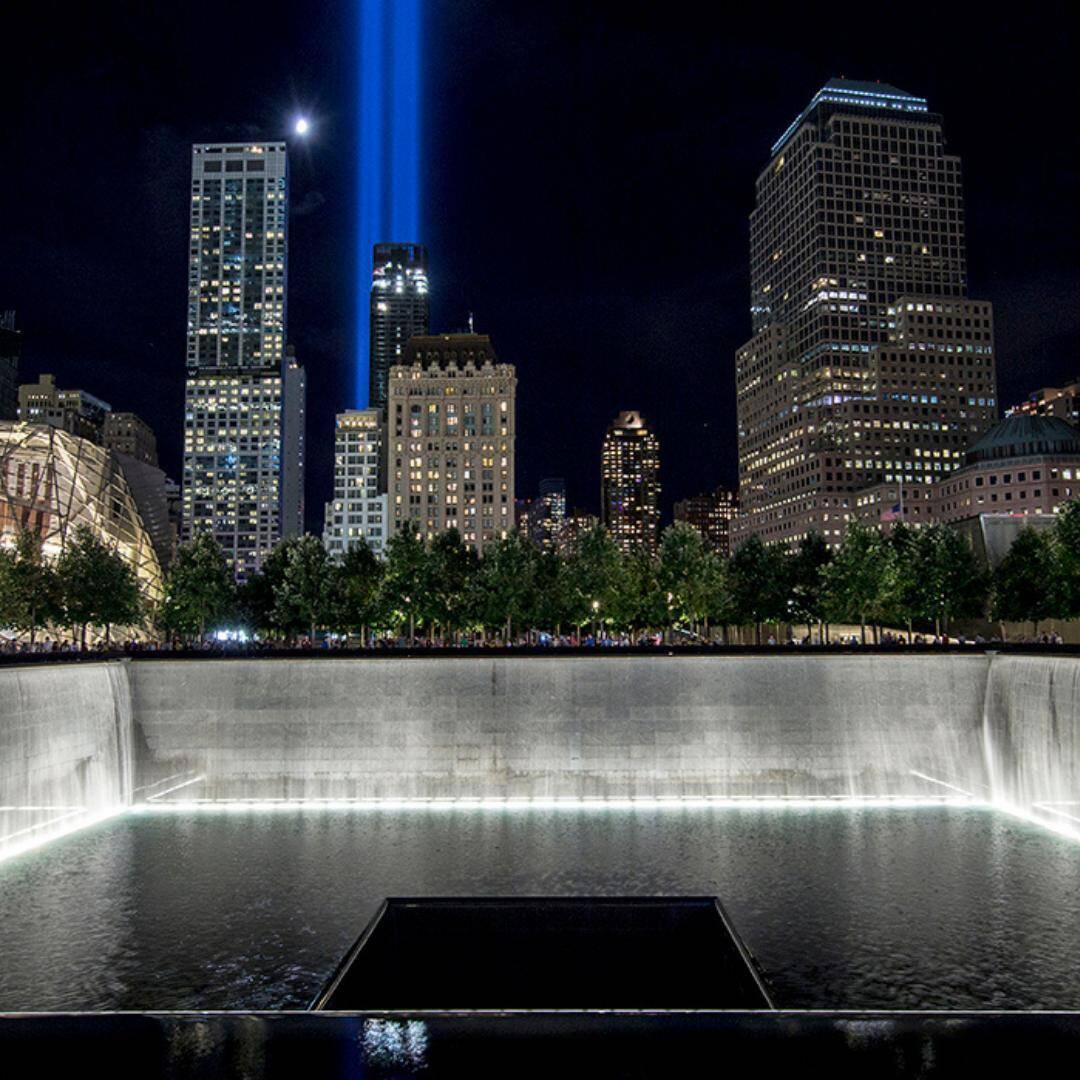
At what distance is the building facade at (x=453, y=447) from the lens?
179125 millimetres

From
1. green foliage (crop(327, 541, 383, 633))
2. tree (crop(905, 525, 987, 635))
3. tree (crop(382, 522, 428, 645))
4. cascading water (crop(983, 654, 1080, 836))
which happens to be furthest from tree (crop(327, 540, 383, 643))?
cascading water (crop(983, 654, 1080, 836))

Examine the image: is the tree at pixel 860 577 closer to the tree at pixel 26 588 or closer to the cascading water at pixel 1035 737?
the cascading water at pixel 1035 737

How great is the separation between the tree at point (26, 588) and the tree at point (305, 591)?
1824 cm

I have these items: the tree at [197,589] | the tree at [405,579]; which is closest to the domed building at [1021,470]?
the tree at [405,579]

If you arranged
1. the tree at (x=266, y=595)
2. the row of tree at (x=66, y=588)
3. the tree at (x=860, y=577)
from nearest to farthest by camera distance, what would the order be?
the row of tree at (x=66, y=588) → the tree at (x=860, y=577) → the tree at (x=266, y=595)

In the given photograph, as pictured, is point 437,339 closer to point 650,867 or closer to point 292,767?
point 292,767

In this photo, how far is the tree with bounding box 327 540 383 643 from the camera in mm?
85000

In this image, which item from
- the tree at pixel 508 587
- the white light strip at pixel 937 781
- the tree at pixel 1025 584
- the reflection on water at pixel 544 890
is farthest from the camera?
the tree at pixel 508 587

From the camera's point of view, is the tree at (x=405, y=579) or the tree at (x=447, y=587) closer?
the tree at (x=405, y=579)

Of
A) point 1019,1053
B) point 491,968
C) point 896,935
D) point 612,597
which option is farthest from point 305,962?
point 612,597

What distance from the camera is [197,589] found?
8425 centimetres

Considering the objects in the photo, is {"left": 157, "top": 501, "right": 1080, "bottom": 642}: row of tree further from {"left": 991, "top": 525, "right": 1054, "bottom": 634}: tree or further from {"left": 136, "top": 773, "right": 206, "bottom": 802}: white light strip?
{"left": 136, "top": 773, "right": 206, "bottom": 802}: white light strip

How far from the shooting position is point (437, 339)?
616 ft

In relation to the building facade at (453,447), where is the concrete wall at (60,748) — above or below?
below
